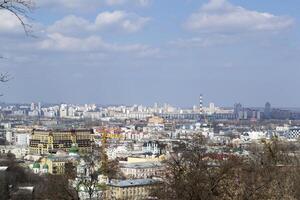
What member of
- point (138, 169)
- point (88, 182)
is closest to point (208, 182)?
point (88, 182)

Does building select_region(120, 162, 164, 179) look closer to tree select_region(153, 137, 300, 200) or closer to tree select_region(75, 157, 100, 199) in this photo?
tree select_region(75, 157, 100, 199)

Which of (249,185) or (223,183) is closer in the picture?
(249,185)

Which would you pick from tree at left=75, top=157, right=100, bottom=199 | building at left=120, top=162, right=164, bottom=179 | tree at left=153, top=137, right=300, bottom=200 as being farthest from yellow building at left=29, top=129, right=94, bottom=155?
tree at left=153, top=137, right=300, bottom=200

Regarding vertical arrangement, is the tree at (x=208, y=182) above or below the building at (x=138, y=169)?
above

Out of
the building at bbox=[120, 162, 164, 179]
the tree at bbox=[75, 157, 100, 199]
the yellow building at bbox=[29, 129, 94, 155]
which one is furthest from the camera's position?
the yellow building at bbox=[29, 129, 94, 155]

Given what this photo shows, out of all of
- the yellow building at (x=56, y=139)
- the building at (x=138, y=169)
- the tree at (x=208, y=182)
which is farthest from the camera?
the yellow building at (x=56, y=139)

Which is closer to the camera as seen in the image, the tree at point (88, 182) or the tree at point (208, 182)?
the tree at point (208, 182)

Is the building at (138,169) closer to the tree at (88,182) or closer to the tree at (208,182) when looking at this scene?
the tree at (88,182)

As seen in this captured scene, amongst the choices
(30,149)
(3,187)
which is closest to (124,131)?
(30,149)

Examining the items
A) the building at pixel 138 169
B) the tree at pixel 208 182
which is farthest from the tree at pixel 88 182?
the building at pixel 138 169

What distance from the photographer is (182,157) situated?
51.1 feet

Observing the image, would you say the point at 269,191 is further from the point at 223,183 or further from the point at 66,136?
the point at 66,136

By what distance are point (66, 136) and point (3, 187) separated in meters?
50.2

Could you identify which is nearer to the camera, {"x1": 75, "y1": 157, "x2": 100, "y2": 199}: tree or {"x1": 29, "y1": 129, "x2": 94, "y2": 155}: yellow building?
{"x1": 75, "y1": 157, "x2": 100, "y2": 199}: tree
